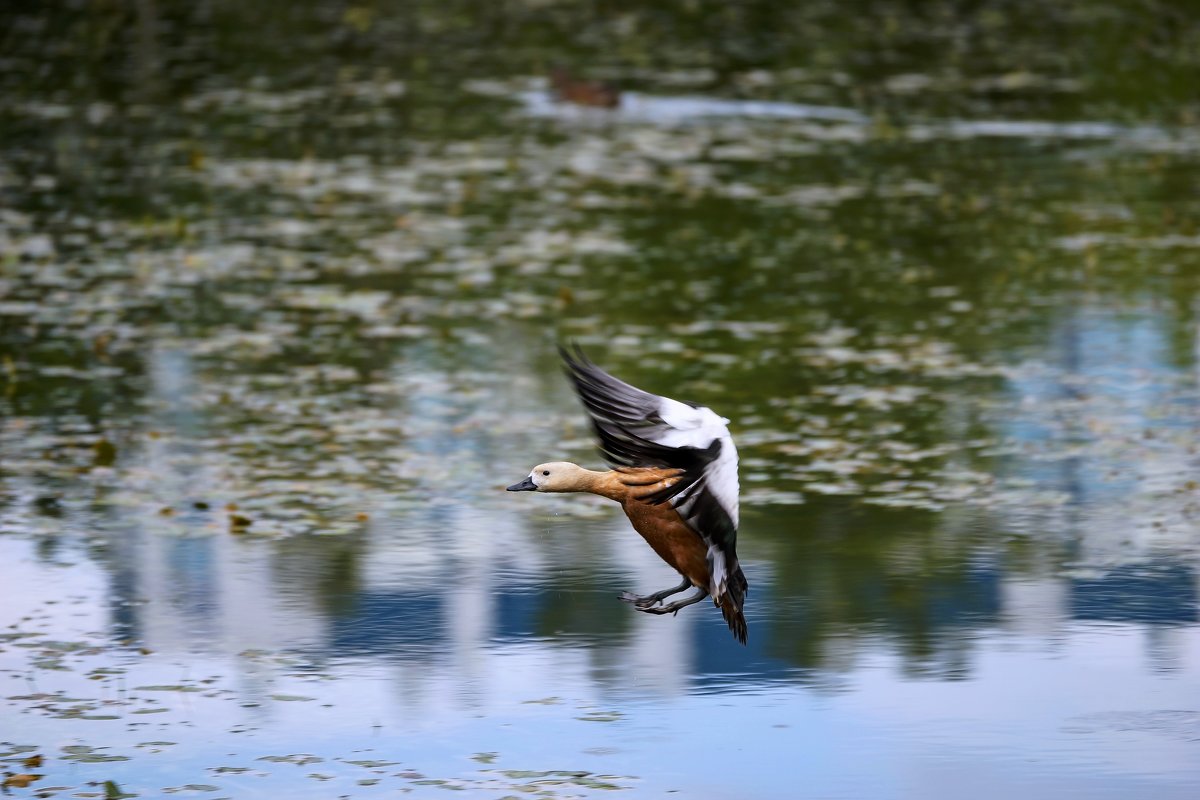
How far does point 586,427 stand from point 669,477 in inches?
173

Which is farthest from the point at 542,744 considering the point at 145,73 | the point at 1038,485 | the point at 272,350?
the point at 145,73

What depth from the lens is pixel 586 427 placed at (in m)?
11.8

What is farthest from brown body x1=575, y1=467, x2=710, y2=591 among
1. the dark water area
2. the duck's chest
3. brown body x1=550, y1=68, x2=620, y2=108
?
brown body x1=550, y1=68, x2=620, y2=108

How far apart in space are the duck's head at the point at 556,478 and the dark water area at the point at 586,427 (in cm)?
75

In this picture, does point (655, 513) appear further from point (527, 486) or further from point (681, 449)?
point (527, 486)

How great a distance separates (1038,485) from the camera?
10.7 meters

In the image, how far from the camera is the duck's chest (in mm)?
7520

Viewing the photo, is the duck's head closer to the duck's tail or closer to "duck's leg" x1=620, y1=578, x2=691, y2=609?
"duck's leg" x1=620, y1=578, x2=691, y2=609

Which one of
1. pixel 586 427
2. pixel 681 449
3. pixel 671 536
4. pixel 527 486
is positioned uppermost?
pixel 681 449

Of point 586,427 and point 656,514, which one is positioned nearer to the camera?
point 656,514

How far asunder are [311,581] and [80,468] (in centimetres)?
231

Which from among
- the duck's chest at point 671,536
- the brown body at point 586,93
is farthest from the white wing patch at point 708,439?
the brown body at point 586,93

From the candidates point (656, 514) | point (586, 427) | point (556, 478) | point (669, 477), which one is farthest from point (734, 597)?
point (586, 427)

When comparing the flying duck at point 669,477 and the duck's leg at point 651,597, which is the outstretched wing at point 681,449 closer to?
the flying duck at point 669,477
